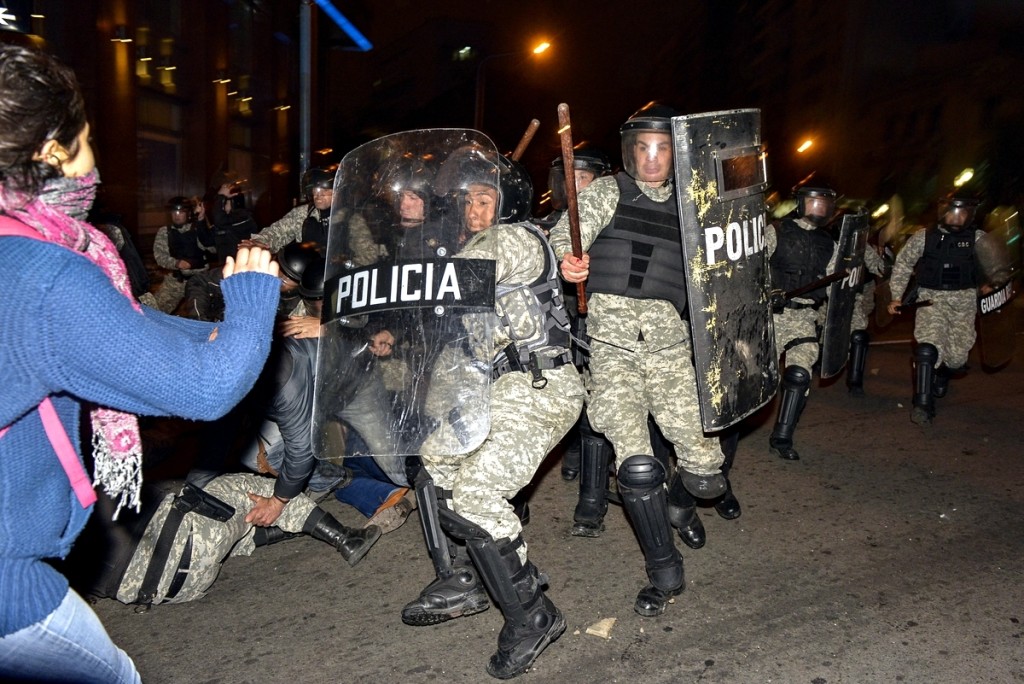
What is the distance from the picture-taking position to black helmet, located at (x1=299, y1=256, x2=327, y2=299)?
3.87 meters

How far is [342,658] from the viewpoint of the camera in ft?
10.1

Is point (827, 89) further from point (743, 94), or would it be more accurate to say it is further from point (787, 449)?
point (787, 449)

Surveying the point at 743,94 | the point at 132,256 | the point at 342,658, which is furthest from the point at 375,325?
the point at 743,94

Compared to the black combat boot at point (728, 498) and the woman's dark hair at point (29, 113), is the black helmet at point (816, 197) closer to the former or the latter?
the black combat boot at point (728, 498)

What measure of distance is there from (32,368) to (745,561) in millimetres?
3319

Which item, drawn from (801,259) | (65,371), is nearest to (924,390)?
(801,259)

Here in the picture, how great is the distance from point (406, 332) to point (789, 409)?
11.5 ft

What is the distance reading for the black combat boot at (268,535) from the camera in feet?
13.1

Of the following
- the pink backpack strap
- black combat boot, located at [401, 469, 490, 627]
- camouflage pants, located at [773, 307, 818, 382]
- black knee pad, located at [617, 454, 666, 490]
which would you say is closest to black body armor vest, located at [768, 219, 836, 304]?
camouflage pants, located at [773, 307, 818, 382]

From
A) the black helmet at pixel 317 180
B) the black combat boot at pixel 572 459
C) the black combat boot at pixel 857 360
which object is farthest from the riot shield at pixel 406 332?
the black combat boot at pixel 857 360

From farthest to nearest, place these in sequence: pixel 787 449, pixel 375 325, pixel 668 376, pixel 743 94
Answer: pixel 743 94 → pixel 787 449 → pixel 668 376 → pixel 375 325

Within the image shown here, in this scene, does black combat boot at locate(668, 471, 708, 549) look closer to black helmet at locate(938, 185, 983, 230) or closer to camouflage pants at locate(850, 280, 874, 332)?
camouflage pants at locate(850, 280, 874, 332)

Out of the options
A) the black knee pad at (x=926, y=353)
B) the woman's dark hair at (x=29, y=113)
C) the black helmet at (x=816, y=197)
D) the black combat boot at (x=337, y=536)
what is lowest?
the black combat boot at (x=337, y=536)

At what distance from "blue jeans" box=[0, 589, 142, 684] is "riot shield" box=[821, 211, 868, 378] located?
4763 millimetres
